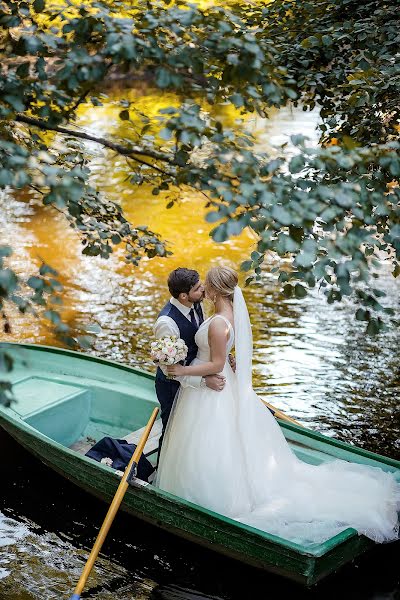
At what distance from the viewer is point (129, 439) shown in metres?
6.11

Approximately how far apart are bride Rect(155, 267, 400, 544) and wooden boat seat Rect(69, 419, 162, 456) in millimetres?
566

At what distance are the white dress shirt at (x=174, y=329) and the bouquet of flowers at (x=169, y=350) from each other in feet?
0.47

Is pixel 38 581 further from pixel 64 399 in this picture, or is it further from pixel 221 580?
pixel 64 399

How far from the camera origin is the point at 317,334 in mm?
9391

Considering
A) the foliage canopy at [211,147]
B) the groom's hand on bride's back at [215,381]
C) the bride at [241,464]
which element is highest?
the foliage canopy at [211,147]

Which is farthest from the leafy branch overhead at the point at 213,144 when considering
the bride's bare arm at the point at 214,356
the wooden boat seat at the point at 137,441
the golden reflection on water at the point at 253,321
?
the wooden boat seat at the point at 137,441

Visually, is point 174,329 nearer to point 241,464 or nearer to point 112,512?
point 241,464

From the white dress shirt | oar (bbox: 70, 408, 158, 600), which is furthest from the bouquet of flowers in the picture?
oar (bbox: 70, 408, 158, 600)

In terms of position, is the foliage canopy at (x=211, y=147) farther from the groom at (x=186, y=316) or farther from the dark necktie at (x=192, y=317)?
the dark necktie at (x=192, y=317)

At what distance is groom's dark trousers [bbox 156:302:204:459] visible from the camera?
513 centimetres

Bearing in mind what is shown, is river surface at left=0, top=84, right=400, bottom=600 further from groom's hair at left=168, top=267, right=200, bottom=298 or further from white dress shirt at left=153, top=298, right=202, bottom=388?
groom's hair at left=168, top=267, right=200, bottom=298

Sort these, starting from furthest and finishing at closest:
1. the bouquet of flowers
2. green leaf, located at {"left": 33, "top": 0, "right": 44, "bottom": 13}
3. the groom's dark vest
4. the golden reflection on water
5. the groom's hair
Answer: the golden reflection on water
the groom's dark vest
the groom's hair
the bouquet of flowers
green leaf, located at {"left": 33, "top": 0, "right": 44, "bottom": 13}

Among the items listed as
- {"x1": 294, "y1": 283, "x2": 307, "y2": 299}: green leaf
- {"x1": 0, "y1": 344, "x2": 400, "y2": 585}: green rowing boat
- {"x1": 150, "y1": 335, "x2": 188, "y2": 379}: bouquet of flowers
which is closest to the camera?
{"x1": 294, "y1": 283, "x2": 307, "y2": 299}: green leaf

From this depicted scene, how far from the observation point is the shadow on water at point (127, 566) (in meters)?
5.08
